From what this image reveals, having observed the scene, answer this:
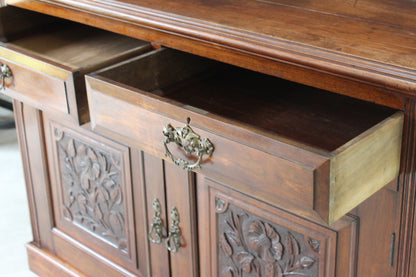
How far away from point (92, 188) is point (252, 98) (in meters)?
0.50

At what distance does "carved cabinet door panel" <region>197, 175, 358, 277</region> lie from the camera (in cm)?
103

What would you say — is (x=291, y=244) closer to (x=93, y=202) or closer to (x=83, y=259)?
(x=93, y=202)

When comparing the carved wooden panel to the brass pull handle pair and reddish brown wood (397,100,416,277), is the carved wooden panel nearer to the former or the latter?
the brass pull handle pair

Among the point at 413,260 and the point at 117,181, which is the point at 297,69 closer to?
the point at 413,260

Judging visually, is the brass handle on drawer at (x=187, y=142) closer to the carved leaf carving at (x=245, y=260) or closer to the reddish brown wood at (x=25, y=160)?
the carved leaf carving at (x=245, y=260)

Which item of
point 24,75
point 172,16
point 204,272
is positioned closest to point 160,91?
Answer: point 172,16

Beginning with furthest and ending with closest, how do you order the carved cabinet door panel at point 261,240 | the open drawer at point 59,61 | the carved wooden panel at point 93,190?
the carved wooden panel at point 93,190, the open drawer at point 59,61, the carved cabinet door panel at point 261,240

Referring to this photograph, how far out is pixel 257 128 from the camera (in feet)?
2.81

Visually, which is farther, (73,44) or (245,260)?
(73,44)

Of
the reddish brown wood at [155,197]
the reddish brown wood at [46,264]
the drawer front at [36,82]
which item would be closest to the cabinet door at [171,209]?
the reddish brown wood at [155,197]

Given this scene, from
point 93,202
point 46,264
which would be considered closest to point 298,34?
point 93,202

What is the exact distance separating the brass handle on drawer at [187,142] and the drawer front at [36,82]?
0.26m

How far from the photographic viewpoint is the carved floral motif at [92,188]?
54.4 inches

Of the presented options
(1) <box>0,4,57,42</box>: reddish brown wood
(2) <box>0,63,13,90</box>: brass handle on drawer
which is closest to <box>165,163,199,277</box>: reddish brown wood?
(2) <box>0,63,13,90</box>: brass handle on drawer
